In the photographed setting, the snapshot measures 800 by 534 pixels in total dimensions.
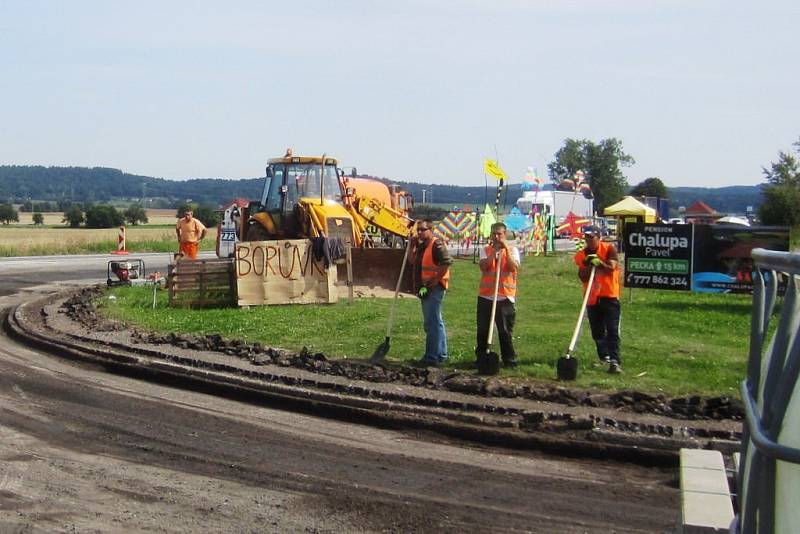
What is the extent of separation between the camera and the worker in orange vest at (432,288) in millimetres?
12742

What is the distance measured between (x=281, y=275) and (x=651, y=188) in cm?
7502

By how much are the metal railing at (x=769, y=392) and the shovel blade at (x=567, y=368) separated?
7.98 meters

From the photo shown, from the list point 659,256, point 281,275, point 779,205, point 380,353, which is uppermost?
point 779,205

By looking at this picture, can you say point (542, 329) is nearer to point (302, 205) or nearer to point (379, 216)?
point (302, 205)

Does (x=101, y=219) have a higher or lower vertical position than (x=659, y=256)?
lower

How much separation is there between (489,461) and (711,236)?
11.5 meters

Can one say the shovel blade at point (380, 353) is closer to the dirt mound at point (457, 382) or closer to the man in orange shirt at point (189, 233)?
the dirt mound at point (457, 382)

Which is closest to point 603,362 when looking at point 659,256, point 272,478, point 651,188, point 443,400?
point 443,400

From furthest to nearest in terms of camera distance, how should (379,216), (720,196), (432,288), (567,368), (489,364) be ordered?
(720,196) → (379,216) → (432,288) → (489,364) → (567,368)

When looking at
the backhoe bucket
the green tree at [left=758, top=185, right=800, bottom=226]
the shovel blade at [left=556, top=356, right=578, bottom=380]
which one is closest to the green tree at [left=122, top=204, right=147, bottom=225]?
the green tree at [left=758, top=185, right=800, bottom=226]

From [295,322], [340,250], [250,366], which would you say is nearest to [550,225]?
[340,250]

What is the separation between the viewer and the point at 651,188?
294 feet

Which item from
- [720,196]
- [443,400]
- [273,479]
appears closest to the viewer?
[273,479]

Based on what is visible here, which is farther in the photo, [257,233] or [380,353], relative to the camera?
[257,233]
